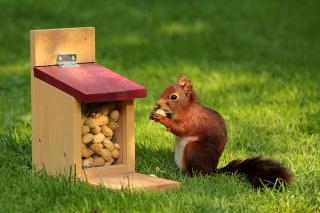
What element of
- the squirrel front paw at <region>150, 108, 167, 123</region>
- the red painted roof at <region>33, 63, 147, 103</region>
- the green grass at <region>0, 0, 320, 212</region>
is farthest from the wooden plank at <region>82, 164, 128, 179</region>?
the red painted roof at <region>33, 63, 147, 103</region>

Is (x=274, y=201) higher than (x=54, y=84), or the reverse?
(x=54, y=84)

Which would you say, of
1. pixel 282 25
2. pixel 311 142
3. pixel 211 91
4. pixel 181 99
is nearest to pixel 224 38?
pixel 282 25

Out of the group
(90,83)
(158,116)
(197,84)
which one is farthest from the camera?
(197,84)

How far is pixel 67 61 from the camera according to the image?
5844mm

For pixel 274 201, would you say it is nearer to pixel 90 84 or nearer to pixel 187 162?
pixel 187 162

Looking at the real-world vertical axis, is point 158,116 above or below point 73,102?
below

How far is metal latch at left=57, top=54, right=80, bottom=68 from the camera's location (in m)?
5.79

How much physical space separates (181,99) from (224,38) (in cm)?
577

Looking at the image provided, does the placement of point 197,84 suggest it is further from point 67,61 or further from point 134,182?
point 134,182

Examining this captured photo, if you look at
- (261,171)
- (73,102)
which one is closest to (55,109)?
(73,102)

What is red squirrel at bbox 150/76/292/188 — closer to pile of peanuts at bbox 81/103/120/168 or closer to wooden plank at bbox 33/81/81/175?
pile of peanuts at bbox 81/103/120/168

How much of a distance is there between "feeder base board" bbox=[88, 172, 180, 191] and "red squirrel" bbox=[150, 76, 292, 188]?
35 centimetres

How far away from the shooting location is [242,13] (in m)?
12.9

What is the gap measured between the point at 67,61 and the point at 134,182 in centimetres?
94
